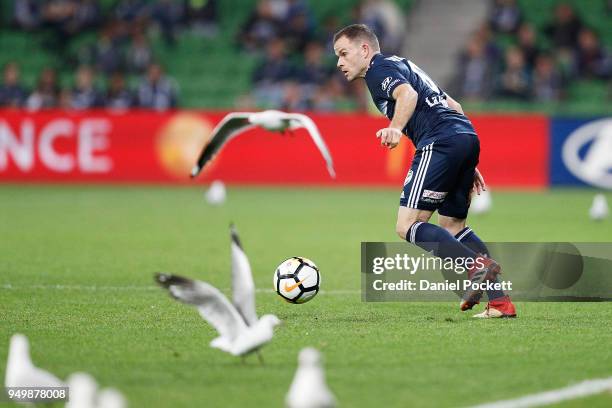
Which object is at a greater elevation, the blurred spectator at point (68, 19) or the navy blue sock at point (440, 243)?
the blurred spectator at point (68, 19)

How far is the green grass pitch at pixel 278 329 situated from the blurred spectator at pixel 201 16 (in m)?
11.0

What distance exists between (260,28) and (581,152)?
26.8ft

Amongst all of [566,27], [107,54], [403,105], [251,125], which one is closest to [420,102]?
[403,105]

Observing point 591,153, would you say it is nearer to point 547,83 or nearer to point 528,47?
point 547,83

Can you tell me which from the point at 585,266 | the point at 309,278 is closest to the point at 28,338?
the point at 309,278

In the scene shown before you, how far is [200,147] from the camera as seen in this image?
20.9 m

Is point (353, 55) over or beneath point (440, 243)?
over

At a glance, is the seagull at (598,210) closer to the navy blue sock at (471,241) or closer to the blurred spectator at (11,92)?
the navy blue sock at (471,241)

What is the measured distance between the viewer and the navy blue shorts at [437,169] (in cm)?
754

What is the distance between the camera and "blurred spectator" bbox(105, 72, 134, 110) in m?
22.2

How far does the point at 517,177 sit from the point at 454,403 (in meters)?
16.2

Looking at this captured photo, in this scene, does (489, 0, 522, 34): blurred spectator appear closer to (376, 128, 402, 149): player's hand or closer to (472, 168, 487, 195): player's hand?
(472, 168, 487, 195): player's hand

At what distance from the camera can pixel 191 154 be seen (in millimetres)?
20891

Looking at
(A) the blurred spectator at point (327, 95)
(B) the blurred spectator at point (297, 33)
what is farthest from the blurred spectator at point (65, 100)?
(B) the blurred spectator at point (297, 33)
